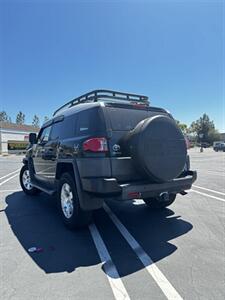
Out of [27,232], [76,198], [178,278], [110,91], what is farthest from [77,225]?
[110,91]

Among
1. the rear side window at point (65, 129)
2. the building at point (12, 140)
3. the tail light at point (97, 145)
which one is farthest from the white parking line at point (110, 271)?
the building at point (12, 140)

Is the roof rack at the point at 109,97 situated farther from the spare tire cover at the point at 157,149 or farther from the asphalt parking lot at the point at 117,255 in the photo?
the asphalt parking lot at the point at 117,255

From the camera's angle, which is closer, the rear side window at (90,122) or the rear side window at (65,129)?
the rear side window at (90,122)

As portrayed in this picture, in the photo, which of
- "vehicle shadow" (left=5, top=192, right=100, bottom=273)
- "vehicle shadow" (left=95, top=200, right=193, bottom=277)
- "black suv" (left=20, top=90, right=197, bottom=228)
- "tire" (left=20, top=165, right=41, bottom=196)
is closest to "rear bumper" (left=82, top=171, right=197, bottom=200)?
"black suv" (left=20, top=90, right=197, bottom=228)

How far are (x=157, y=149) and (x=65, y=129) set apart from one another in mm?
2045

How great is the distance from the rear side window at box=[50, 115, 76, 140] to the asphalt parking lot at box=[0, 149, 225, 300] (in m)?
1.75

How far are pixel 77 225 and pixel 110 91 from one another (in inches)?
103

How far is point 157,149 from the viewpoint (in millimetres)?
3820

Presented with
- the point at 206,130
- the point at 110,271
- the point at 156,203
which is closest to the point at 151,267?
the point at 110,271

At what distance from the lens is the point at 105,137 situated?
12.2 ft

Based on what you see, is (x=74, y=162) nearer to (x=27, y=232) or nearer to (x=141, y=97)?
(x=27, y=232)

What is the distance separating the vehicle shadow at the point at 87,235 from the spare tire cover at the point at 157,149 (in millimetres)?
1039

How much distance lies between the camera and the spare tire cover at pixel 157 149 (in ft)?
12.2

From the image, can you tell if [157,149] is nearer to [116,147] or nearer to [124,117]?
[116,147]
